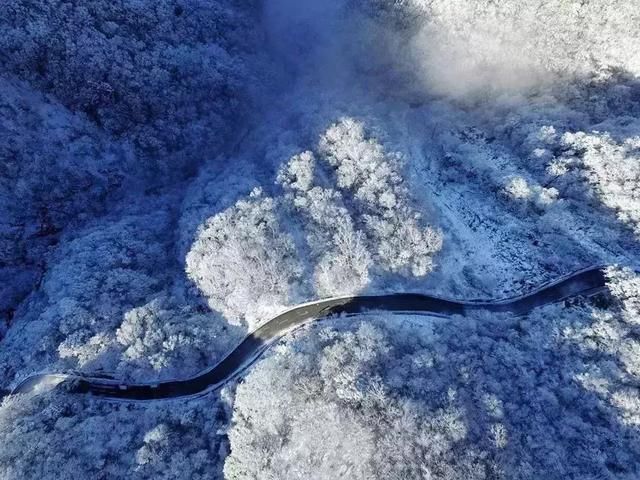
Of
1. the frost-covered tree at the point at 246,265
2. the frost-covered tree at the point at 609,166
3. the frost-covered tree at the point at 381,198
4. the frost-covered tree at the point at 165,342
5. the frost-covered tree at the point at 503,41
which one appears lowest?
the frost-covered tree at the point at 165,342

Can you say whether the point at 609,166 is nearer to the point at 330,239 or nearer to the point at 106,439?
the point at 330,239

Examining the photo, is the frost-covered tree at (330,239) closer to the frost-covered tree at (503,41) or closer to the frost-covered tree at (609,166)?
the frost-covered tree at (609,166)

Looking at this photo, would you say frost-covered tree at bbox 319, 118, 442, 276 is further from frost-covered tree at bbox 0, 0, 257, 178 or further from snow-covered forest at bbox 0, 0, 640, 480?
frost-covered tree at bbox 0, 0, 257, 178

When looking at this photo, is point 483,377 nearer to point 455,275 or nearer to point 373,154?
point 455,275

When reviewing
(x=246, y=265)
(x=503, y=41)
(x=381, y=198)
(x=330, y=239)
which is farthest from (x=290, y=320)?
(x=503, y=41)

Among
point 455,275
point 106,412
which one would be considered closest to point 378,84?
point 455,275

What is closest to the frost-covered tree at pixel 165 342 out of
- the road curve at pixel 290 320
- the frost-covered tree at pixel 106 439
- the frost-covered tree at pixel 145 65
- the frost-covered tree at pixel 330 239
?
the road curve at pixel 290 320
